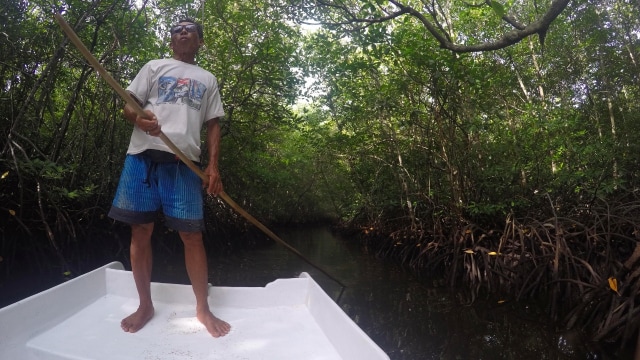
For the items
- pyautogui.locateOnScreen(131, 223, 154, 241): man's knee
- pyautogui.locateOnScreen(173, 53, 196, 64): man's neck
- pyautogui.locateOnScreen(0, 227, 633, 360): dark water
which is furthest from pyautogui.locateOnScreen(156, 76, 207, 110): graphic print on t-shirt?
pyautogui.locateOnScreen(0, 227, 633, 360): dark water

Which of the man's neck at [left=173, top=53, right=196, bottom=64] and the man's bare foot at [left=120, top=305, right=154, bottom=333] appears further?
the man's neck at [left=173, top=53, right=196, bottom=64]

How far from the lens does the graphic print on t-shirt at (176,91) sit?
6.35ft

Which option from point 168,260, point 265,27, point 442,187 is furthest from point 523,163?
point 168,260

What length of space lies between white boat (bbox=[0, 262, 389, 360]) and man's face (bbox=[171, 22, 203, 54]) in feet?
4.17

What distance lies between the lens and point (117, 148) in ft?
18.0

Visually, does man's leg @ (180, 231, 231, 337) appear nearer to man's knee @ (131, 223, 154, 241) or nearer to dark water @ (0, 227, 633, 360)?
man's knee @ (131, 223, 154, 241)

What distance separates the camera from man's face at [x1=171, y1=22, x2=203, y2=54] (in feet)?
6.60

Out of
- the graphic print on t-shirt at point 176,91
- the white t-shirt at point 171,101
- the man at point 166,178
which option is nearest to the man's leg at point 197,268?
the man at point 166,178

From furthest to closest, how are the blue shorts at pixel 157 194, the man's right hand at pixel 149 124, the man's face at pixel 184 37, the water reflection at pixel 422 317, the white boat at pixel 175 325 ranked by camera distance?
the water reflection at pixel 422 317 < the man's face at pixel 184 37 < the blue shorts at pixel 157 194 < the man's right hand at pixel 149 124 < the white boat at pixel 175 325

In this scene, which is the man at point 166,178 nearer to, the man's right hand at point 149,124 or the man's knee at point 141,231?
the man's knee at point 141,231

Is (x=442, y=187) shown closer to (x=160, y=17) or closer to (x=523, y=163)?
(x=523, y=163)

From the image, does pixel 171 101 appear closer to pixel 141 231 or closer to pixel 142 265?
pixel 141 231

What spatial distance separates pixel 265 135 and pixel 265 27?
2734mm

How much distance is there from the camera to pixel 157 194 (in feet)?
6.38
